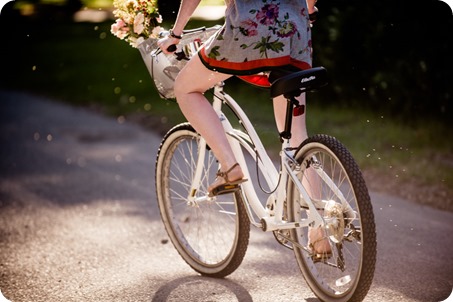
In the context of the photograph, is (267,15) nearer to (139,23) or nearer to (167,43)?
(167,43)

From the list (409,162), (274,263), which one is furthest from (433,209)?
(274,263)

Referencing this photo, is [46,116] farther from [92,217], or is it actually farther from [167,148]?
[167,148]

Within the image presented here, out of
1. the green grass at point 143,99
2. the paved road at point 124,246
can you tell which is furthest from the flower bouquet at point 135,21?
the green grass at point 143,99

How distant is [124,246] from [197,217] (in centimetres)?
69

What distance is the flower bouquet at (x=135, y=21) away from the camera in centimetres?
425

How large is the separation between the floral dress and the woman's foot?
882 millimetres

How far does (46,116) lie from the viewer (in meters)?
A: 11.1

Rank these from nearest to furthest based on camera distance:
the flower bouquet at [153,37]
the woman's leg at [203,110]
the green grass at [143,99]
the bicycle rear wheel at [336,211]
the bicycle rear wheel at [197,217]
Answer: the bicycle rear wheel at [336,211]
the woman's leg at [203,110]
the flower bouquet at [153,37]
the bicycle rear wheel at [197,217]
the green grass at [143,99]

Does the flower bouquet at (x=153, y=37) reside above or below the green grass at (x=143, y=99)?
above

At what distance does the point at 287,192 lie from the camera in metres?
3.85

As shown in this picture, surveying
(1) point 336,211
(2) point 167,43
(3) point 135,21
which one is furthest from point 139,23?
(1) point 336,211

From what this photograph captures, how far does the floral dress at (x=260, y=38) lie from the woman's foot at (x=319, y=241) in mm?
882

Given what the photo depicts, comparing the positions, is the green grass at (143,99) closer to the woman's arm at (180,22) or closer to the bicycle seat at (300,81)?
the woman's arm at (180,22)

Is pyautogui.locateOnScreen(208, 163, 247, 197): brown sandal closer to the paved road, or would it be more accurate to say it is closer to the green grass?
the paved road
